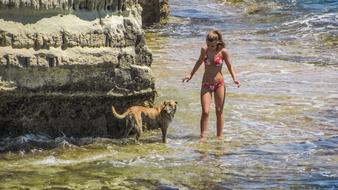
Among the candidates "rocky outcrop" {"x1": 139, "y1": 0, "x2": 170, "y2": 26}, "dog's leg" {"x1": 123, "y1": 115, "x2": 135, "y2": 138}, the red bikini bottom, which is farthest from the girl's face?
"rocky outcrop" {"x1": 139, "y1": 0, "x2": 170, "y2": 26}

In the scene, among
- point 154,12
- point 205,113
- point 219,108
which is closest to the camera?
point 205,113

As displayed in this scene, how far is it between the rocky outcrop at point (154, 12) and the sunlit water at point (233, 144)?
19.0ft

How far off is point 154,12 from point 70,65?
1725 centimetres

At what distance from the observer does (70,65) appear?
28.0 feet

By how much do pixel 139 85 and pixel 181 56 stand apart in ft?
28.4

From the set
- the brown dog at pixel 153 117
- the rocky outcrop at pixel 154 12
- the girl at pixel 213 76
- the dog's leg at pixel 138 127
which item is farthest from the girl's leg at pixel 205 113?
the rocky outcrop at pixel 154 12

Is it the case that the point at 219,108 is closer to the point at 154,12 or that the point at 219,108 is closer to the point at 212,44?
the point at 212,44

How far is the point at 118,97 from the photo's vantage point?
9.16 meters

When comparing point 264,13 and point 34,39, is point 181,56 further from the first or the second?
point 264,13

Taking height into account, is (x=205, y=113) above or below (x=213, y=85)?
below

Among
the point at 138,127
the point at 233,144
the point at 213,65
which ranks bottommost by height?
the point at 233,144

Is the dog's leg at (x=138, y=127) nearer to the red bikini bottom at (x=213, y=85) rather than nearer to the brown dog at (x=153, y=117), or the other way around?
the brown dog at (x=153, y=117)

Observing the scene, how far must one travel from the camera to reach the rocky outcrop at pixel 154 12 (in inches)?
990

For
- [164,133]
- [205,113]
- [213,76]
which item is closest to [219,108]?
[205,113]
